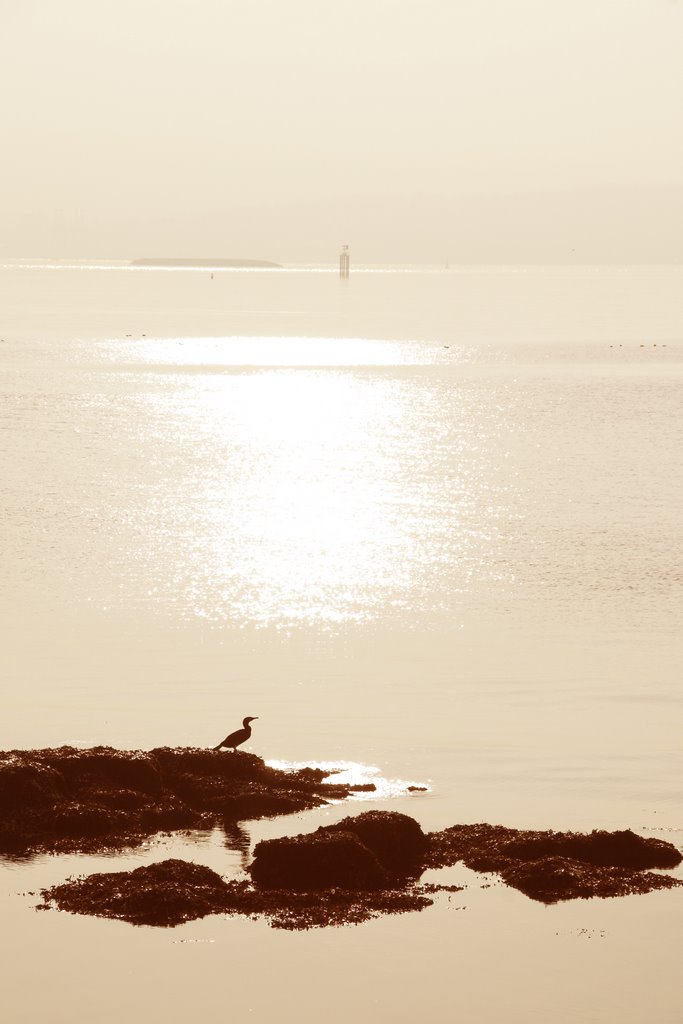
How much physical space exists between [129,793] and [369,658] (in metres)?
11.5

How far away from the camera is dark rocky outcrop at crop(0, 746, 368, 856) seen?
20.2 m

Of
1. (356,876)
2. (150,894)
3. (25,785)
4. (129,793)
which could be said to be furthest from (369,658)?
(150,894)

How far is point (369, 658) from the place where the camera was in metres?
31.9

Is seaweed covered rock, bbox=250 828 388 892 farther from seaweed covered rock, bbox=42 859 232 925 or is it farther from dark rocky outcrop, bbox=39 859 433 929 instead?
seaweed covered rock, bbox=42 859 232 925

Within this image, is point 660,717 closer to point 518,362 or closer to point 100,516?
point 100,516

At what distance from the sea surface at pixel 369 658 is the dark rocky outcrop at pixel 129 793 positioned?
0.59 m

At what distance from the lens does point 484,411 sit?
303 ft

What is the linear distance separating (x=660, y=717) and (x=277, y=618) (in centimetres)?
1044

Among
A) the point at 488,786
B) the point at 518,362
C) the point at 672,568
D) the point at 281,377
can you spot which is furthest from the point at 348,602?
the point at 518,362

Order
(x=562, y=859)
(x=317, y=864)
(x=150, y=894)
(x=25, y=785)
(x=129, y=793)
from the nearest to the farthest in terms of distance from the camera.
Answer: (x=150, y=894), (x=317, y=864), (x=562, y=859), (x=25, y=785), (x=129, y=793)

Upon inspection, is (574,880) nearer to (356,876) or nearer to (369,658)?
(356,876)

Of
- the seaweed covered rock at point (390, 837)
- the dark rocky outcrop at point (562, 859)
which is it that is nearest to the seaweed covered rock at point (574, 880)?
→ the dark rocky outcrop at point (562, 859)

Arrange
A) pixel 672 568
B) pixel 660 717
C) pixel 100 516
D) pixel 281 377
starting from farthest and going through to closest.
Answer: pixel 281 377 < pixel 100 516 < pixel 672 568 < pixel 660 717

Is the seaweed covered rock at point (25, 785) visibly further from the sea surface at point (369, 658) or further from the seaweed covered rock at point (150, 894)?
the seaweed covered rock at point (150, 894)
